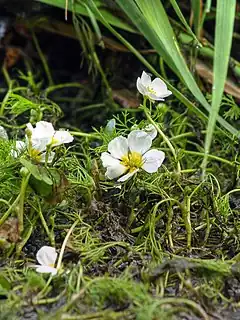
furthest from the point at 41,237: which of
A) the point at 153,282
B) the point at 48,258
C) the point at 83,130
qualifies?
the point at 83,130

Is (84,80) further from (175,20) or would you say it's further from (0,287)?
(0,287)

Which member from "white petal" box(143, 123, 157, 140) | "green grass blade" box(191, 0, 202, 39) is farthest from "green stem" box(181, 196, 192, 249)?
"green grass blade" box(191, 0, 202, 39)

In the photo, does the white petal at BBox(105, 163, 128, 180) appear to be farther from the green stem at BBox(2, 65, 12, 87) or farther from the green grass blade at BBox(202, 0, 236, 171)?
the green stem at BBox(2, 65, 12, 87)

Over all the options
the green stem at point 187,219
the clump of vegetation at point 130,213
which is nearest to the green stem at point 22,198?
the clump of vegetation at point 130,213

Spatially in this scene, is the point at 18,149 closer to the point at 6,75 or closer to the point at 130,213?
the point at 130,213

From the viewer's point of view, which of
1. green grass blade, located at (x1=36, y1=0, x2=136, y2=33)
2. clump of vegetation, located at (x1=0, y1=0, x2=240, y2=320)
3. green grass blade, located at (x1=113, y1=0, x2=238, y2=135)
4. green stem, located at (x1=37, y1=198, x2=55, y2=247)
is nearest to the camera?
clump of vegetation, located at (x1=0, y1=0, x2=240, y2=320)

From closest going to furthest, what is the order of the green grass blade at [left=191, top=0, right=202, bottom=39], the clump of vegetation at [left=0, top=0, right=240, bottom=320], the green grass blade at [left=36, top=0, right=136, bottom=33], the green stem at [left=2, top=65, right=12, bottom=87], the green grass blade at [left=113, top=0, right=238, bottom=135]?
the clump of vegetation at [left=0, top=0, right=240, bottom=320]
the green grass blade at [left=113, top=0, right=238, bottom=135]
the green grass blade at [left=191, top=0, right=202, bottom=39]
the green grass blade at [left=36, top=0, right=136, bottom=33]
the green stem at [left=2, top=65, right=12, bottom=87]
